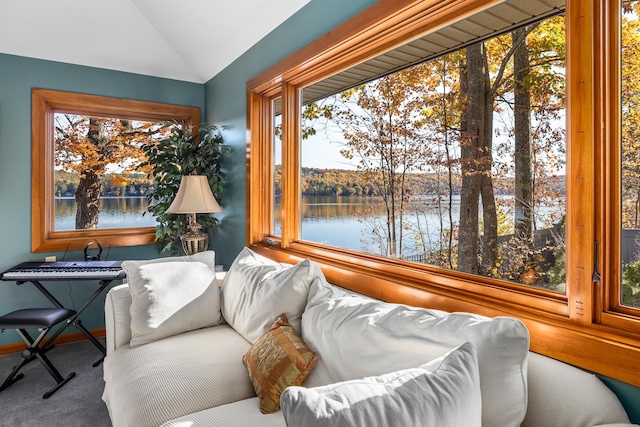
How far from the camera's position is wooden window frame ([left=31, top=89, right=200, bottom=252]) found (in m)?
3.38

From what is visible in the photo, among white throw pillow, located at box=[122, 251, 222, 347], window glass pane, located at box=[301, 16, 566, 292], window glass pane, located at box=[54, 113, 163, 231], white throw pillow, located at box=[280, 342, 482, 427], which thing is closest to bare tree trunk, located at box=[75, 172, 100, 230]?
window glass pane, located at box=[54, 113, 163, 231]

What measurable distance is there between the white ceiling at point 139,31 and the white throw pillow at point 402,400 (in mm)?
2489

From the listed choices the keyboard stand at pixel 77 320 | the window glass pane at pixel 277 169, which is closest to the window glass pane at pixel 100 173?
the keyboard stand at pixel 77 320

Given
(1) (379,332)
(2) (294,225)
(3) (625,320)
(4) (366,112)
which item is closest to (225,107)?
(2) (294,225)

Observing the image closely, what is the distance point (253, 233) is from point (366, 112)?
1538mm

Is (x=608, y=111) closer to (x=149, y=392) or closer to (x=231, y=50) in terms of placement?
(x=149, y=392)

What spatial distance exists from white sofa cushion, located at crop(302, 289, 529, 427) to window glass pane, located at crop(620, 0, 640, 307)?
1.36 ft

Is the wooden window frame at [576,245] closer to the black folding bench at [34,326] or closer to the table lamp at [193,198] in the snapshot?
the table lamp at [193,198]

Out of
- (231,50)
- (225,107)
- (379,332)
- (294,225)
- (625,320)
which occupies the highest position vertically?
(231,50)

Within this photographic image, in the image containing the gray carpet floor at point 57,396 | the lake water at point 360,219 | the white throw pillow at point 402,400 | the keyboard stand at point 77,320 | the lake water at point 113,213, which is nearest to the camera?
the white throw pillow at point 402,400

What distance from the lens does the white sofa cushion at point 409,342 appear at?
1082 millimetres

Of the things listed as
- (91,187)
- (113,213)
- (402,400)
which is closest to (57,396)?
(113,213)

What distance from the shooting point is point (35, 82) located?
11.0 ft

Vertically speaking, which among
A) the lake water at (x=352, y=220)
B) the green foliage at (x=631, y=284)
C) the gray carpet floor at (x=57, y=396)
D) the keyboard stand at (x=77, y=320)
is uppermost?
the lake water at (x=352, y=220)
